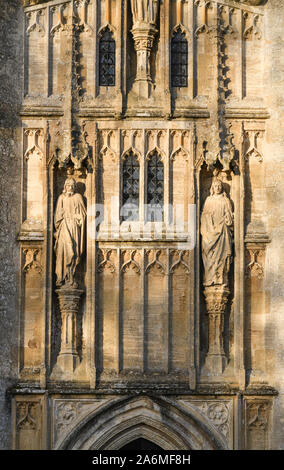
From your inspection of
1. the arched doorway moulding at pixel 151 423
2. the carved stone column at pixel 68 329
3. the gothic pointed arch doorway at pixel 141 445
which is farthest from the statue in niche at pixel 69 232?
the gothic pointed arch doorway at pixel 141 445

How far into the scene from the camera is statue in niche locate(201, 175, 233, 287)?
25562mm

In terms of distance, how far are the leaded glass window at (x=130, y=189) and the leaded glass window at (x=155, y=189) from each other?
179mm

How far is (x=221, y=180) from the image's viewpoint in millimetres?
25984

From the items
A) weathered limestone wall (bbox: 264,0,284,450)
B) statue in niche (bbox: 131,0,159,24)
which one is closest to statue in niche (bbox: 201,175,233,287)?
weathered limestone wall (bbox: 264,0,284,450)

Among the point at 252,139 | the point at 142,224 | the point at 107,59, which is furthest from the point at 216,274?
the point at 107,59

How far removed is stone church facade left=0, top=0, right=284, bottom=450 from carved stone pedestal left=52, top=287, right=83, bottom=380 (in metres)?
0.03

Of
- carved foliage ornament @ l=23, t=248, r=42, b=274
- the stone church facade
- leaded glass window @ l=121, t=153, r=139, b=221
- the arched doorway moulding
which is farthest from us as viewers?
leaded glass window @ l=121, t=153, r=139, b=221

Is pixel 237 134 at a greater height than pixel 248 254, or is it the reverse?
pixel 237 134

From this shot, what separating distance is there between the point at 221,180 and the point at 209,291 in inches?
67.1

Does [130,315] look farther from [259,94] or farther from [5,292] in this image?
[259,94]

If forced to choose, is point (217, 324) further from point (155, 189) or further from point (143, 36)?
point (143, 36)

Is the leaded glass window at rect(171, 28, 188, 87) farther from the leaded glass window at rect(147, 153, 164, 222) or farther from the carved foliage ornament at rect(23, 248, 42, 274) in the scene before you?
the carved foliage ornament at rect(23, 248, 42, 274)
